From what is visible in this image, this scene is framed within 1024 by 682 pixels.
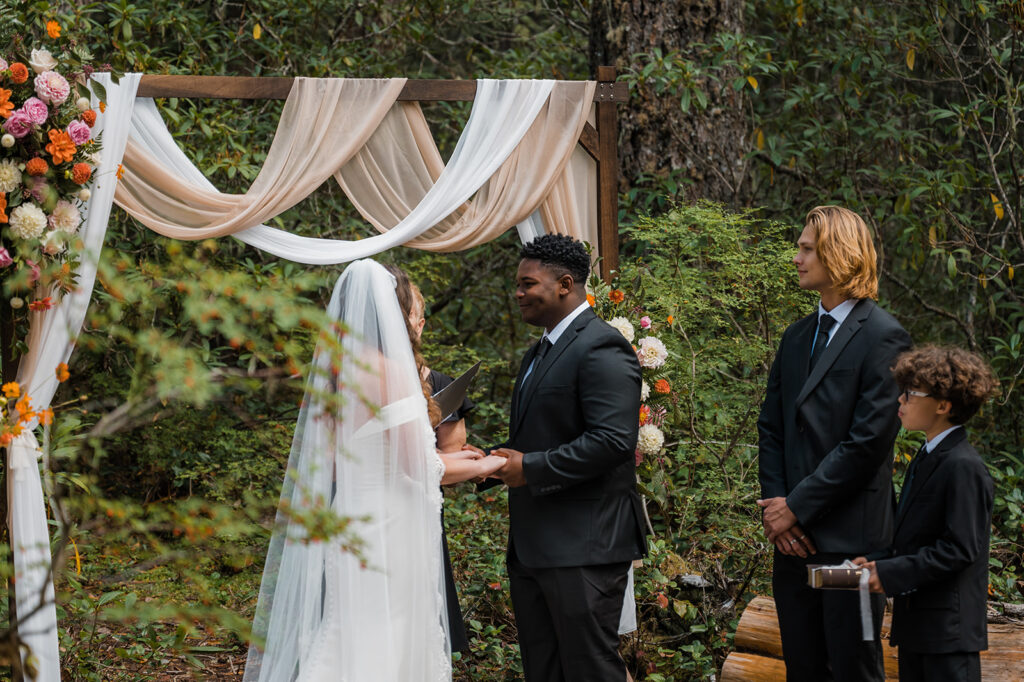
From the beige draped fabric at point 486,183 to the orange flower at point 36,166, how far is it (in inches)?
52.1

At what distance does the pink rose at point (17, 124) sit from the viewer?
3.66 m

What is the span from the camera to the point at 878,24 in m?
7.22

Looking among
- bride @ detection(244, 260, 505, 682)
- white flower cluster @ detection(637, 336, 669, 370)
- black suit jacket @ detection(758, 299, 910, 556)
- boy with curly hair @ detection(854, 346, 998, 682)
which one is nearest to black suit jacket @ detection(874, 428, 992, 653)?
boy with curly hair @ detection(854, 346, 998, 682)

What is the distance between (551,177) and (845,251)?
2124mm

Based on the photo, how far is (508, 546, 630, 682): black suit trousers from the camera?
120 inches

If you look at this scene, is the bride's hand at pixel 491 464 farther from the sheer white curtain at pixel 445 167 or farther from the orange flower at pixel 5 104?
the orange flower at pixel 5 104

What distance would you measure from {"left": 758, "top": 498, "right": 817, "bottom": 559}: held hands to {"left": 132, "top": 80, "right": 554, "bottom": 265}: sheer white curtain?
7.50 feet

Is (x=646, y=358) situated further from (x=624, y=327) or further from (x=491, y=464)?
(x=491, y=464)

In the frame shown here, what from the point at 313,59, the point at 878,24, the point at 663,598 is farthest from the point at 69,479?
the point at 878,24

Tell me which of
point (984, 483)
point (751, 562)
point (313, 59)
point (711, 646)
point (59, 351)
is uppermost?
point (313, 59)

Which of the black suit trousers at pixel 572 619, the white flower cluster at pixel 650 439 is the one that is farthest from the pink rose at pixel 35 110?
the white flower cluster at pixel 650 439

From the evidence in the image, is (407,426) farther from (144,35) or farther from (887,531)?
(144,35)

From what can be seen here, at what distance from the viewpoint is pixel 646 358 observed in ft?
13.3

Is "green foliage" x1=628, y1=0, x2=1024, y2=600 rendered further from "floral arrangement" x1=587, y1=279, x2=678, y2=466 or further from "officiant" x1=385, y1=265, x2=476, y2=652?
"officiant" x1=385, y1=265, x2=476, y2=652
